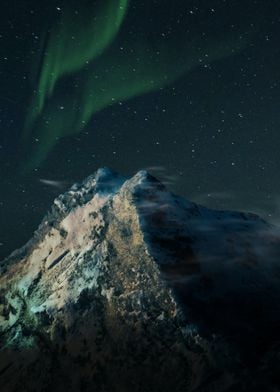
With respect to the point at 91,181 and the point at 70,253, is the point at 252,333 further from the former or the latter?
the point at 91,181

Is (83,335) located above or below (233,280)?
below

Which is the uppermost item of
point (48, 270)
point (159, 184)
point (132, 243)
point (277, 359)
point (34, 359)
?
point (159, 184)

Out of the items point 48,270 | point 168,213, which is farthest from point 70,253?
point 168,213

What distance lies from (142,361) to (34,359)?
32.5 inches

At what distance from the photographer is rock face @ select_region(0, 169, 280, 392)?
1940 millimetres

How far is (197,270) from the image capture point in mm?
2232

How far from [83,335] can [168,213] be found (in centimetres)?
99

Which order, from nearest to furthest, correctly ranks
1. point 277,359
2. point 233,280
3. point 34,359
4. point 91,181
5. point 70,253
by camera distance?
point 277,359 < point 233,280 < point 34,359 < point 70,253 < point 91,181

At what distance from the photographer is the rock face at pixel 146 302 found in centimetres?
194

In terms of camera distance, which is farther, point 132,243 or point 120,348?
point 132,243

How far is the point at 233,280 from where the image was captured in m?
2.21

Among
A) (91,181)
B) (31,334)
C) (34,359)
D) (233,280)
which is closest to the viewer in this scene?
(233,280)

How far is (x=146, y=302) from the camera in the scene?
217 centimetres

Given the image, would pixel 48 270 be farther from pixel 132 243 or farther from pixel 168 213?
pixel 168 213
